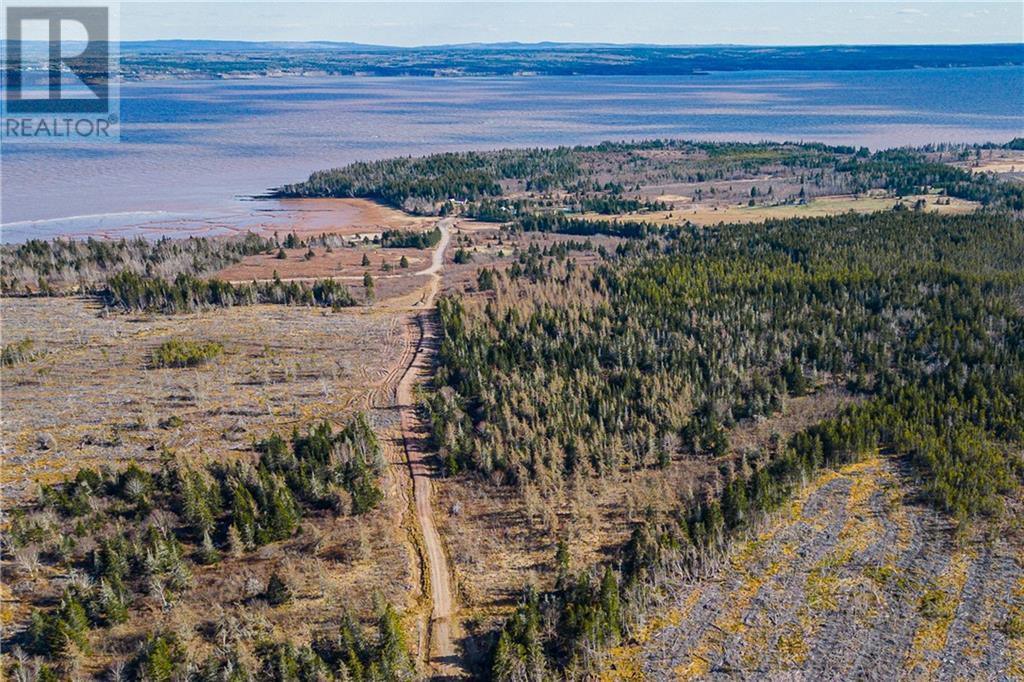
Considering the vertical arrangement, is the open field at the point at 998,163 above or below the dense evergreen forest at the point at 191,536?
above

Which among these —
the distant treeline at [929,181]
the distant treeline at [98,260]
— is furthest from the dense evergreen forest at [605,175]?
the distant treeline at [98,260]

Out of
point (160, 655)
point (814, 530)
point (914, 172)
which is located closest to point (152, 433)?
point (160, 655)

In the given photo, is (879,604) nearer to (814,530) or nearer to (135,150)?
(814,530)

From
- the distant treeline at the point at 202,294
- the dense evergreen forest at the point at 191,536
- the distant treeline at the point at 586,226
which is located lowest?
the dense evergreen forest at the point at 191,536

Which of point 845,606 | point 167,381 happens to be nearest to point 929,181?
point 845,606

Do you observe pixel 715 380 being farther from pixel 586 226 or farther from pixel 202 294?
pixel 586 226

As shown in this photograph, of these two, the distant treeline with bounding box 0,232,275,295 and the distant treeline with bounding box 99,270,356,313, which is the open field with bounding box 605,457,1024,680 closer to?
the distant treeline with bounding box 99,270,356,313

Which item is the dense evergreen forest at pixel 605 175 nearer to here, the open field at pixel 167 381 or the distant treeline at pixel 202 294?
the distant treeline at pixel 202 294
